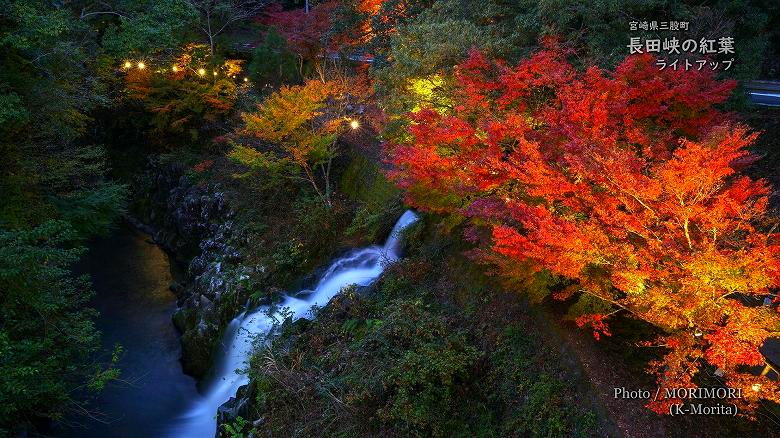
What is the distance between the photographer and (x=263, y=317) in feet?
50.6

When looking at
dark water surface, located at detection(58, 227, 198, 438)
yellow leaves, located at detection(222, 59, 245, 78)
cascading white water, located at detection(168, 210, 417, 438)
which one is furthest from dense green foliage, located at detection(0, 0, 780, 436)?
dark water surface, located at detection(58, 227, 198, 438)

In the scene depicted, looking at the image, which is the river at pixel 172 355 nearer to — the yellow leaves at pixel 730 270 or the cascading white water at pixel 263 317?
the cascading white water at pixel 263 317

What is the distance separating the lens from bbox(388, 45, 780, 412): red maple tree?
7.05 m

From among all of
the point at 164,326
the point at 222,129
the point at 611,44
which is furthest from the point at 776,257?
the point at 222,129

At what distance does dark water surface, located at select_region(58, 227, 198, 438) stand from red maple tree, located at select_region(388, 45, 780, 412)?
9.98 meters

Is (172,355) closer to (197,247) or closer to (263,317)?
(263,317)

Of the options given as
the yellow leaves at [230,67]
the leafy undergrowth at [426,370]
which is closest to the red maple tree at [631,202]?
the leafy undergrowth at [426,370]

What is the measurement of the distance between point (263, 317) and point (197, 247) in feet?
27.4

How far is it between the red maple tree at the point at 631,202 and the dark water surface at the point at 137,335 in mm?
9977

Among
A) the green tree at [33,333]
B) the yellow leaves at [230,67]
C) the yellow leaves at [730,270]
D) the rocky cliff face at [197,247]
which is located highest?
the yellow leaves at [230,67]

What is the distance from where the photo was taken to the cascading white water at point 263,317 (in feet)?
46.9

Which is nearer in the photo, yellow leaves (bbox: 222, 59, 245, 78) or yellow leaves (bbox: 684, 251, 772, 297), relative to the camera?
yellow leaves (bbox: 684, 251, 772, 297)

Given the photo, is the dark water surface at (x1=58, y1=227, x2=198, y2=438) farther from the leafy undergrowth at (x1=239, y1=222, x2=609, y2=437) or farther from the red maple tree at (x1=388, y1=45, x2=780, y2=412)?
the red maple tree at (x1=388, y1=45, x2=780, y2=412)

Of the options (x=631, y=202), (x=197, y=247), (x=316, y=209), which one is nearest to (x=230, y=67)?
(x=197, y=247)
